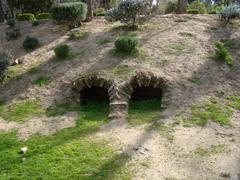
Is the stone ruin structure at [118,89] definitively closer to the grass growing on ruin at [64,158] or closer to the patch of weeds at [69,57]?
the grass growing on ruin at [64,158]

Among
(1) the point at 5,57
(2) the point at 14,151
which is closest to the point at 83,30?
(1) the point at 5,57

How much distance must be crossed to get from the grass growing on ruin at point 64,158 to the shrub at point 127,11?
7.57 m

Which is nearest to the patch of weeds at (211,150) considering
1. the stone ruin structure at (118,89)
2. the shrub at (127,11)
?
the stone ruin structure at (118,89)

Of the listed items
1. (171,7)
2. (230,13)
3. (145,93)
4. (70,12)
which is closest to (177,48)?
(145,93)

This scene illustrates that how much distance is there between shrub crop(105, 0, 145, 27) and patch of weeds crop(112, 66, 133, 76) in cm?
414

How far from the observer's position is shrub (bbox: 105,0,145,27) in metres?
16.9

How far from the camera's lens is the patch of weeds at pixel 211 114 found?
1092 cm

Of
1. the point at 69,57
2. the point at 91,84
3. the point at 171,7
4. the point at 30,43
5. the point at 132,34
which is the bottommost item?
the point at 91,84

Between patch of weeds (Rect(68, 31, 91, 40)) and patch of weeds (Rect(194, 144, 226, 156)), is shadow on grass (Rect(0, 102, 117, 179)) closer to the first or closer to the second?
patch of weeds (Rect(194, 144, 226, 156))

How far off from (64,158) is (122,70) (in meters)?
5.17

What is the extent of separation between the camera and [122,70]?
1350cm

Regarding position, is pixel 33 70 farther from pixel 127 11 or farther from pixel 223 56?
pixel 223 56

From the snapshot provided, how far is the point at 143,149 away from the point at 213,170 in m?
1.78

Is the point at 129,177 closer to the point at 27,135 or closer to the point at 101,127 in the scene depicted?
the point at 101,127
